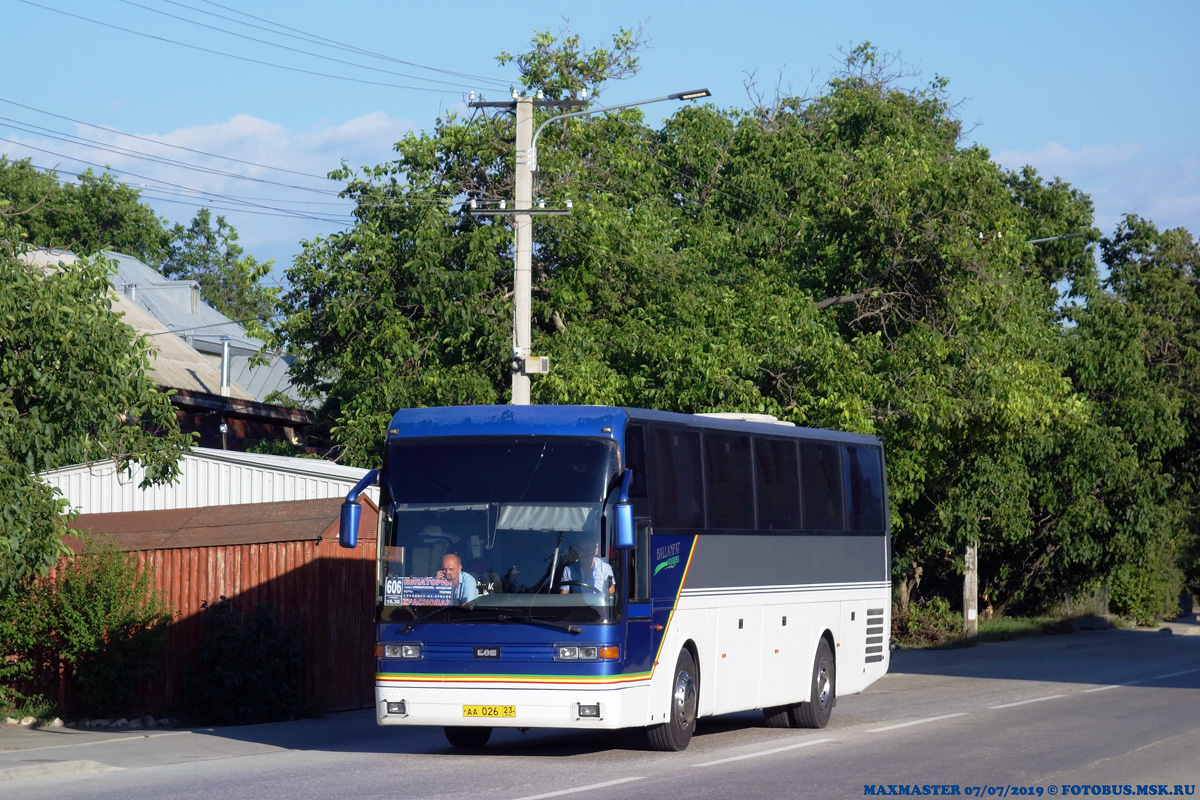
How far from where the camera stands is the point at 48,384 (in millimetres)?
15039

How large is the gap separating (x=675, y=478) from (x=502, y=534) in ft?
7.08

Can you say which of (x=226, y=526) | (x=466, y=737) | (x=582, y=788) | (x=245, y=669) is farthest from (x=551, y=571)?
(x=226, y=526)

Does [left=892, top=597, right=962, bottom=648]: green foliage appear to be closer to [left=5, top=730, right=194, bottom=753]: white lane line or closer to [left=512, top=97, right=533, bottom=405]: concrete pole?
[left=512, top=97, right=533, bottom=405]: concrete pole

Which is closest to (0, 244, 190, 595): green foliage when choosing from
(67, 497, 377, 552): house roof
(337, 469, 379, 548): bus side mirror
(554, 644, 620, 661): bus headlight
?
(337, 469, 379, 548): bus side mirror

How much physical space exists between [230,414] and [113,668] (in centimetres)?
2030

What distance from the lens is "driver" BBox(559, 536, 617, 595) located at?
13.4 m

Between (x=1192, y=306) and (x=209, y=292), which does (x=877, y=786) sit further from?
(x=209, y=292)

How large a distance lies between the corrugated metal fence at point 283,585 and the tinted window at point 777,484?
18.2 feet

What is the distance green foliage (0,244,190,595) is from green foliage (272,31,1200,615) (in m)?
11.6

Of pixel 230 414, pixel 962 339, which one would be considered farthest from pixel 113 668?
pixel 230 414

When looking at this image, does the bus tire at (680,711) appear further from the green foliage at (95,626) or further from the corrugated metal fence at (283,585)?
the green foliage at (95,626)

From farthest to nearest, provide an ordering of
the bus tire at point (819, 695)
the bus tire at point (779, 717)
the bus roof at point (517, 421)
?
the bus tire at point (779, 717) → the bus tire at point (819, 695) → the bus roof at point (517, 421)

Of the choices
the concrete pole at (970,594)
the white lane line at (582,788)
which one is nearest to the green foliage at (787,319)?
the concrete pole at (970,594)

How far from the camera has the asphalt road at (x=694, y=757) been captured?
1158 cm
